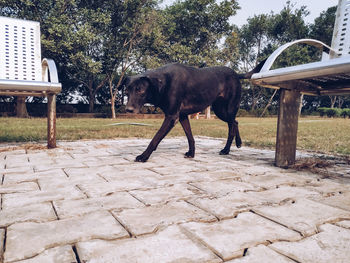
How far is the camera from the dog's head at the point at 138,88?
3.19 metres

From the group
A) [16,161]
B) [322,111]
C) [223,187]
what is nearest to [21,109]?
[16,161]

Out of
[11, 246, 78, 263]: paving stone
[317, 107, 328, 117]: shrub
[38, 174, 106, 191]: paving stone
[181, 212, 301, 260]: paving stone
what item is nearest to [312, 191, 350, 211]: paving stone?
[181, 212, 301, 260]: paving stone

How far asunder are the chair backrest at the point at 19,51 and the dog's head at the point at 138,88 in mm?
2057

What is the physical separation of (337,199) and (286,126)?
1.23 meters

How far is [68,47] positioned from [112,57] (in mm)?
3806

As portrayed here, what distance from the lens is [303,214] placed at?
5.47 feet

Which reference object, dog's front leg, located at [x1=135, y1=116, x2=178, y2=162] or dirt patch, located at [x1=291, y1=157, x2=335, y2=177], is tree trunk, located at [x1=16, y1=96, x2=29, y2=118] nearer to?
dog's front leg, located at [x1=135, y1=116, x2=178, y2=162]

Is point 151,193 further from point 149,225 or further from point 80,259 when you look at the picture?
point 80,259

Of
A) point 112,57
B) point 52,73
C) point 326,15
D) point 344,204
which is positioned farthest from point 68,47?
point 326,15

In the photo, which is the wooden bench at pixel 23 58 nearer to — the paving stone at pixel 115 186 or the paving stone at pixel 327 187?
the paving stone at pixel 115 186

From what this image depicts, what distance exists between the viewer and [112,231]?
4.59 feet

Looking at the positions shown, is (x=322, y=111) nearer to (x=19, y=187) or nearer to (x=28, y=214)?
(x=19, y=187)

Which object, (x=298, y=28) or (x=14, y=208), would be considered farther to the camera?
(x=298, y=28)

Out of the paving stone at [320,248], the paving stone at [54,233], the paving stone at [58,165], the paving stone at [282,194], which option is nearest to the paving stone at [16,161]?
the paving stone at [58,165]
